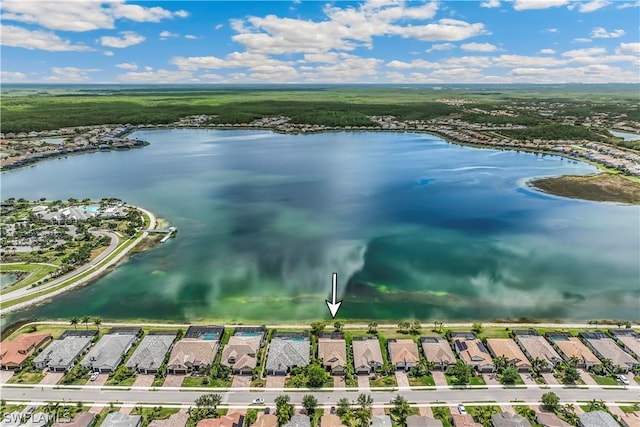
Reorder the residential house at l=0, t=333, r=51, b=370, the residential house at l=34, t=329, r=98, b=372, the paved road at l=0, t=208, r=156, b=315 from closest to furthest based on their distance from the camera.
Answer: the residential house at l=34, t=329, r=98, b=372
the residential house at l=0, t=333, r=51, b=370
the paved road at l=0, t=208, r=156, b=315

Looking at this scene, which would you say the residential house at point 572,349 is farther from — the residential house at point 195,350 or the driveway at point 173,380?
the driveway at point 173,380

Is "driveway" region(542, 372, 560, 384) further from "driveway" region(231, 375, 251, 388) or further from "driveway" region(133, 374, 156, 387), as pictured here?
"driveway" region(133, 374, 156, 387)

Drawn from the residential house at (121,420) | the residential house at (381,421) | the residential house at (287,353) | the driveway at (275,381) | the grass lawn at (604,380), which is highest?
the residential house at (287,353)

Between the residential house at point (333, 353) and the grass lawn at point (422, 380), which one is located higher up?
the residential house at point (333, 353)

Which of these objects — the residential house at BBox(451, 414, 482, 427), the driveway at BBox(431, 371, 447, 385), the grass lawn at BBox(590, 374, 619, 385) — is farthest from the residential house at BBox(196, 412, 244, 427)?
the grass lawn at BBox(590, 374, 619, 385)

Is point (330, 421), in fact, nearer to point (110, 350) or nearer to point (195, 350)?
point (195, 350)

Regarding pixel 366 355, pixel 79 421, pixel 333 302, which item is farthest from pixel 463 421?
pixel 79 421

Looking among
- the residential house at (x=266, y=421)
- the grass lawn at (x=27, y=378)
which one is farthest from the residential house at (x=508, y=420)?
the grass lawn at (x=27, y=378)
